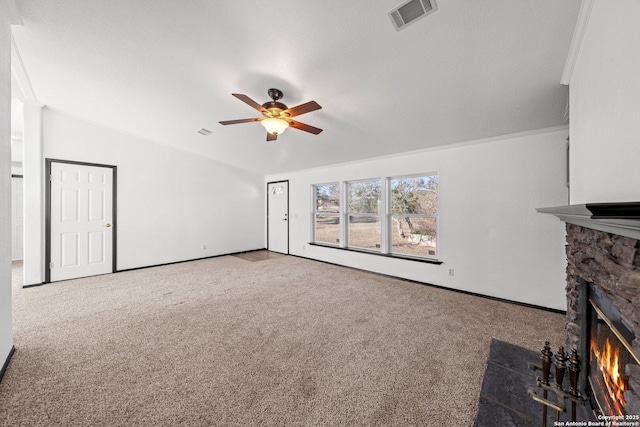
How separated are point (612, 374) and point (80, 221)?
640cm

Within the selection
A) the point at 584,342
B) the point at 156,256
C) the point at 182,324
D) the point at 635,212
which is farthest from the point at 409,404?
the point at 156,256

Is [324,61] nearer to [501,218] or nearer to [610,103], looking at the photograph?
[610,103]

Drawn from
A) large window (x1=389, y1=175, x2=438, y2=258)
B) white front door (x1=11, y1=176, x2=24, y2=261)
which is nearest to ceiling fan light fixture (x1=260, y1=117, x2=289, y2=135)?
large window (x1=389, y1=175, x2=438, y2=258)

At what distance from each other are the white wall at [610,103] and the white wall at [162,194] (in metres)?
6.06

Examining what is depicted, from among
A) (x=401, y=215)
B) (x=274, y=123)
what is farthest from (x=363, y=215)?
(x=274, y=123)

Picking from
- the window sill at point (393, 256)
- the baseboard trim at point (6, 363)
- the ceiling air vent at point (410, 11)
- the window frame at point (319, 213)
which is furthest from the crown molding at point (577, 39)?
the baseboard trim at point (6, 363)

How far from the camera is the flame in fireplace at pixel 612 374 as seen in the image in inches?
41.0

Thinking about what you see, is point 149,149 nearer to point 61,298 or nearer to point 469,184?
point 61,298

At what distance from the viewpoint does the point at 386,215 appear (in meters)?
4.38

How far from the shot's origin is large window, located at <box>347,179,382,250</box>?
181 inches

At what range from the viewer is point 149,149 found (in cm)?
485

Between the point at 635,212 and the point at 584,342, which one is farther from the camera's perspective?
the point at 584,342

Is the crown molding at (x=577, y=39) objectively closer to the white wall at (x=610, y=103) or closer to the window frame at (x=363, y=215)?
the white wall at (x=610, y=103)

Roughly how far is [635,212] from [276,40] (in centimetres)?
228
